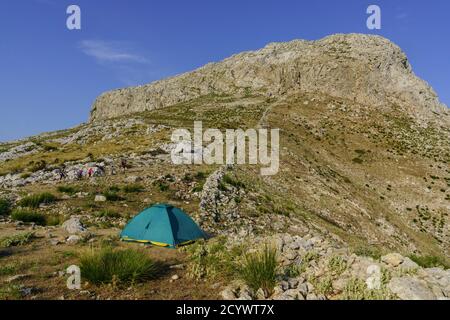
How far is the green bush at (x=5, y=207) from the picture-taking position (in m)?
19.8

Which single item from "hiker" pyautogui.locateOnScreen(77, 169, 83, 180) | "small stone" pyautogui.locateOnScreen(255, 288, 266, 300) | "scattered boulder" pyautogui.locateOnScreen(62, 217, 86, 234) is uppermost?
"hiker" pyautogui.locateOnScreen(77, 169, 83, 180)

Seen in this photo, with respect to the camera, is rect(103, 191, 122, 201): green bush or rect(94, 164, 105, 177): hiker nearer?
rect(103, 191, 122, 201): green bush

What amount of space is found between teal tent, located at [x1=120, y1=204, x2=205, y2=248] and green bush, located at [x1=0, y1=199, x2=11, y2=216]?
840 cm

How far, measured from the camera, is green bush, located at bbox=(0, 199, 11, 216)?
19.8 metres

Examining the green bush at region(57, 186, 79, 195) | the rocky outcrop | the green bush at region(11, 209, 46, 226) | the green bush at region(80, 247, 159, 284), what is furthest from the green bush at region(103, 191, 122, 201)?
the rocky outcrop

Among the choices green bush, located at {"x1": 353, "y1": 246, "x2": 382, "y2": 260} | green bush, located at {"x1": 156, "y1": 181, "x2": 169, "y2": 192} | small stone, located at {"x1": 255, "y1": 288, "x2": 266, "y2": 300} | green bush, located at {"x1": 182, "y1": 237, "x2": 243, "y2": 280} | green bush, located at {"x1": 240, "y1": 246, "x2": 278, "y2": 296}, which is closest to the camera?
small stone, located at {"x1": 255, "y1": 288, "x2": 266, "y2": 300}

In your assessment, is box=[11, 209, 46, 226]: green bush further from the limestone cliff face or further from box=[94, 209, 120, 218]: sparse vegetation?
the limestone cliff face

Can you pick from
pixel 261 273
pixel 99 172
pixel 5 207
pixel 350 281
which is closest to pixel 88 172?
pixel 99 172

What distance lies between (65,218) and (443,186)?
51446 millimetres

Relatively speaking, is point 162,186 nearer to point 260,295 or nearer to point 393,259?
point 260,295

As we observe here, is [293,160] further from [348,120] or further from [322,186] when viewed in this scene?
[348,120]

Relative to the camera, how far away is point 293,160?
4462cm
